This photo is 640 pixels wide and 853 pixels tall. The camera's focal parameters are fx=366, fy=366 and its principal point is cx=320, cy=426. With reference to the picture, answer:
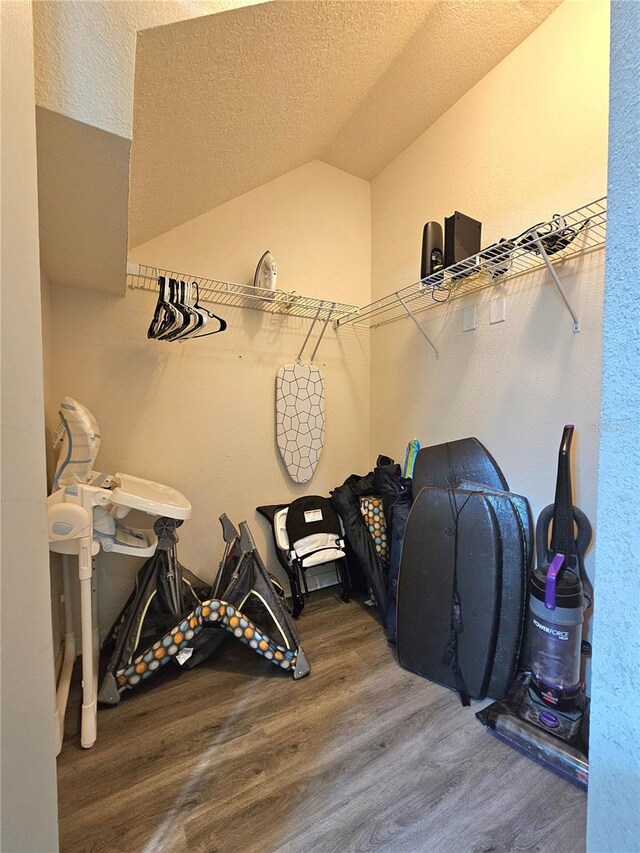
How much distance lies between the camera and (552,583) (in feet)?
4.17

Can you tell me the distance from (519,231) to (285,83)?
112 cm

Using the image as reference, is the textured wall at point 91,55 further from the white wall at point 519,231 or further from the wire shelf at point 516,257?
the white wall at point 519,231

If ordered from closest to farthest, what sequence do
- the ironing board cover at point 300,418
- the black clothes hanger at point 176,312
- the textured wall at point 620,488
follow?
1. the textured wall at point 620,488
2. the black clothes hanger at point 176,312
3. the ironing board cover at point 300,418

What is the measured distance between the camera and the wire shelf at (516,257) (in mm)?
1300

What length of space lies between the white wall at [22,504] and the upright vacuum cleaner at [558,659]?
1357 millimetres

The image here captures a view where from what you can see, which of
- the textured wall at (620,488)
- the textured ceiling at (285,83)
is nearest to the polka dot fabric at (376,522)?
the textured wall at (620,488)

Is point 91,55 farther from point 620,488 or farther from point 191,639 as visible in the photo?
point 191,639

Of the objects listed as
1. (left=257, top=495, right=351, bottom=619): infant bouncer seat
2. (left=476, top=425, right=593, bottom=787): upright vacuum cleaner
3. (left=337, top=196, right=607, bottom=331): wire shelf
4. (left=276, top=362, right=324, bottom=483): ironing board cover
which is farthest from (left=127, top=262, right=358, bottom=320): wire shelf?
(left=476, top=425, right=593, bottom=787): upright vacuum cleaner

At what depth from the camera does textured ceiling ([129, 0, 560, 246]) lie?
1031 mm

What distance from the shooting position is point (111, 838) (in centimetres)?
99

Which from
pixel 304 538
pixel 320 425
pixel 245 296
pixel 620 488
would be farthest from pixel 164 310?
pixel 620 488

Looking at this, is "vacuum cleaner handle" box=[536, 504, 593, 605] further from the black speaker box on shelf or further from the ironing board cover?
the ironing board cover

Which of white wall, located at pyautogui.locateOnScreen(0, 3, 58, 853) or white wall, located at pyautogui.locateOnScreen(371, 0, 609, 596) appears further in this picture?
white wall, located at pyautogui.locateOnScreen(371, 0, 609, 596)

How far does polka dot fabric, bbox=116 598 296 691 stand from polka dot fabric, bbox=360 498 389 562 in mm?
719
